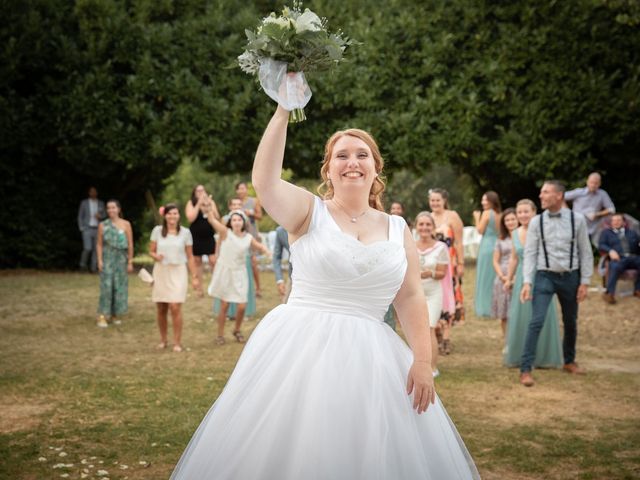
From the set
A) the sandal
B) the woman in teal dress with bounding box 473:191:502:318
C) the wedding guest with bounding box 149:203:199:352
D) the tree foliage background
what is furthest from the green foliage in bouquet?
the tree foliage background

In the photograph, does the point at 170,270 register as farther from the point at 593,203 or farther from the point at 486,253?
the point at 593,203

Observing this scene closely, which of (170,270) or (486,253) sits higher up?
(486,253)

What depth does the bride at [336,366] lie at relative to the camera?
3096 mm

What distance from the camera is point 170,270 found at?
991 cm

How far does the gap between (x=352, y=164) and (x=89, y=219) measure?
16.0m

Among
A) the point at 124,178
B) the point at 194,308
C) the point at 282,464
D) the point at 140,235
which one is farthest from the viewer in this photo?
the point at 140,235

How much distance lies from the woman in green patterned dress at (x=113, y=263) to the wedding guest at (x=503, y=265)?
18.8ft

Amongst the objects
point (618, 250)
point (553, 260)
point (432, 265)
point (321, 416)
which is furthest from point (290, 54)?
point (618, 250)

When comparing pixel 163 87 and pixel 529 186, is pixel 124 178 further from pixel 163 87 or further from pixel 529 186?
pixel 529 186

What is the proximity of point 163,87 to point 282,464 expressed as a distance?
1626 centimetres

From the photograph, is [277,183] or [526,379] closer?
[277,183]

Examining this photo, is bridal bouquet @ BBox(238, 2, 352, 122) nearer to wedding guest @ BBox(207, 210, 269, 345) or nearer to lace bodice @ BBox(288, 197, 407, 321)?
lace bodice @ BBox(288, 197, 407, 321)

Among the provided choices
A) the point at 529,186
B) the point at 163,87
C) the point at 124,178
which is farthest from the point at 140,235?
the point at 529,186

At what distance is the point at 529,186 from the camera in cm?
1877
